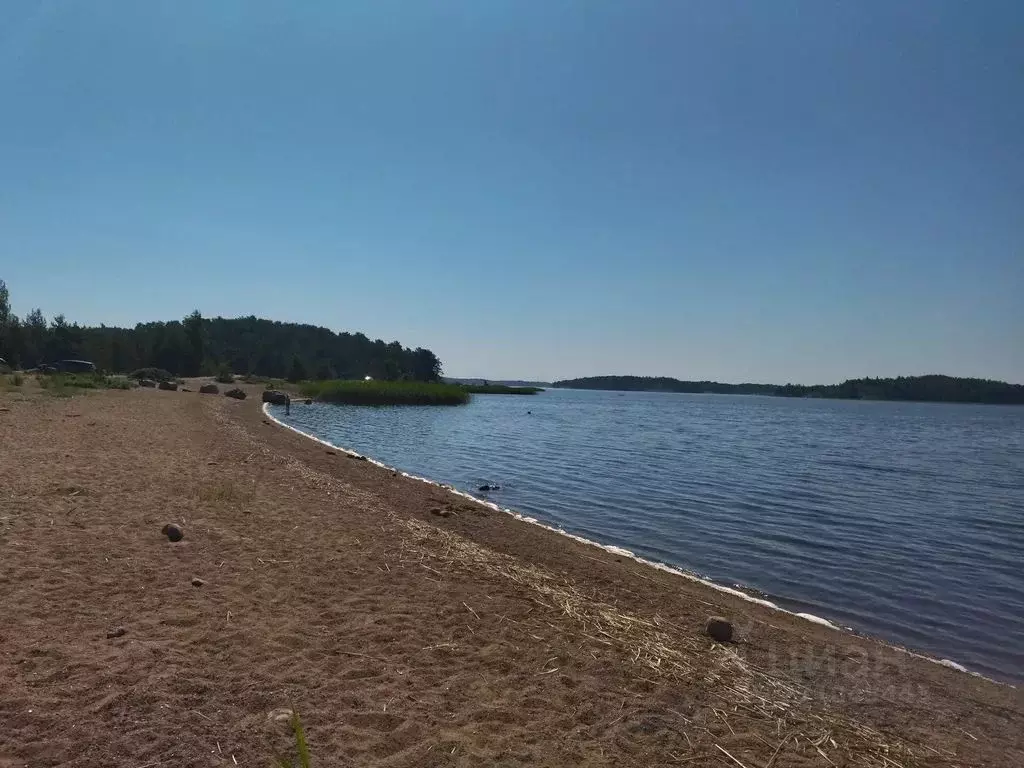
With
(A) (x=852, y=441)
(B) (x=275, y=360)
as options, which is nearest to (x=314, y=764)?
(A) (x=852, y=441)

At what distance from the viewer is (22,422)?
1900 cm

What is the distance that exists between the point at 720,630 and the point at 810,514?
35.3 ft

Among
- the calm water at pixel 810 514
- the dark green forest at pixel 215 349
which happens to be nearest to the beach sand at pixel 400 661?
the calm water at pixel 810 514

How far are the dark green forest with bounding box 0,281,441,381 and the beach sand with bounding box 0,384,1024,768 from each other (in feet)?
235

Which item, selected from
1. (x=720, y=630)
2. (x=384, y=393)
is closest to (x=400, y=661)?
(x=720, y=630)

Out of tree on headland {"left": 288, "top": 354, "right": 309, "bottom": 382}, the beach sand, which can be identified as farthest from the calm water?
tree on headland {"left": 288, "top": 354, "right": 309, "bottom": 382}

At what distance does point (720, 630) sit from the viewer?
23.8 ft

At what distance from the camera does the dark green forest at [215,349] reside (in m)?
74.1

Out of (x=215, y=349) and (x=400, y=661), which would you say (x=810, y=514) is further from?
(x=215, y=349)

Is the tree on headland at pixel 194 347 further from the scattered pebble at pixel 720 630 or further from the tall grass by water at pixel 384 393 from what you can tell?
the scattered pebble at pixel 720 630

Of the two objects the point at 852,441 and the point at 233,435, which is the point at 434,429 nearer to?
the point at 233,435

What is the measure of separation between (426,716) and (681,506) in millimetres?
13219

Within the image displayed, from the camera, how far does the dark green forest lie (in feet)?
243

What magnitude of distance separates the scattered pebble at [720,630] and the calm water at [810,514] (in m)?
3.03
